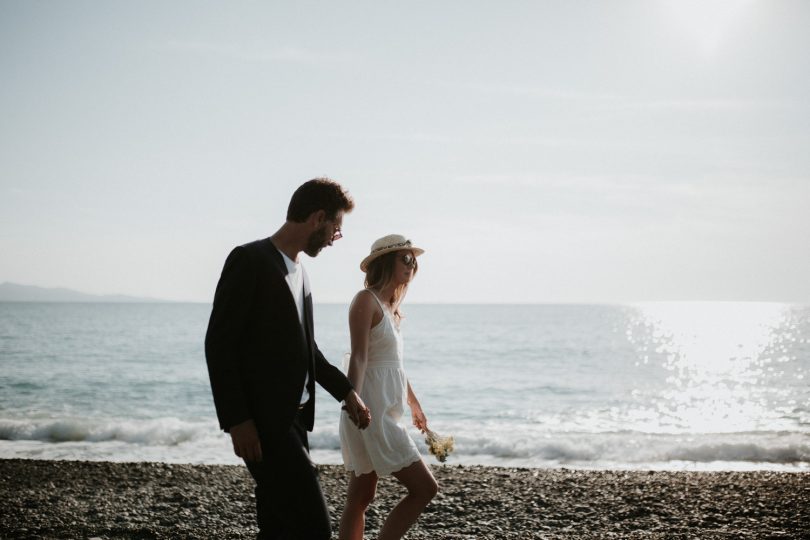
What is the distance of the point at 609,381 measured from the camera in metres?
30.1

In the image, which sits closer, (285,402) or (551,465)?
(285,402)

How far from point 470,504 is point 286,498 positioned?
512cm

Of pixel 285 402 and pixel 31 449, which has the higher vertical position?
pixel 285 402

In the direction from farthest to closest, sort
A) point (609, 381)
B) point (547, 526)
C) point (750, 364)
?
1. point (750, 364)
2. point (609, 381)
3. point (547, 526)

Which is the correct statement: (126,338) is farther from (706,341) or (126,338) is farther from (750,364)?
(706,341)

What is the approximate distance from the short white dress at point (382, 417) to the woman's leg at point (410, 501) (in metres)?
0.06

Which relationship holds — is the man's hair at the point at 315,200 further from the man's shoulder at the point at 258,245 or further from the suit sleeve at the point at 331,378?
the suit sleeve at the point at 331,378

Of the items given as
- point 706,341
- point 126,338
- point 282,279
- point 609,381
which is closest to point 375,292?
point 282,279

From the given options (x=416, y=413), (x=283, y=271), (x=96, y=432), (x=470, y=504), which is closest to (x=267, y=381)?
(x=283, y=271)

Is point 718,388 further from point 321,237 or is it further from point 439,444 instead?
point 321,237

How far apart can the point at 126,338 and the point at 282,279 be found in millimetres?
55326

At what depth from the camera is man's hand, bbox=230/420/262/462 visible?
315 centimetres

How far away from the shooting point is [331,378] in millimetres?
3732

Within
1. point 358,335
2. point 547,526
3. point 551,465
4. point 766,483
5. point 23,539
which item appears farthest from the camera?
point 551,465
